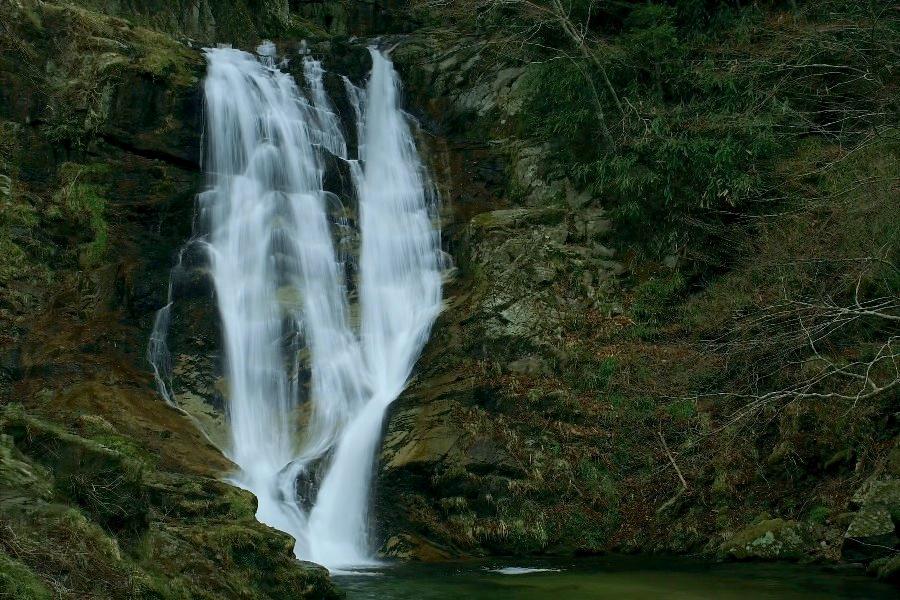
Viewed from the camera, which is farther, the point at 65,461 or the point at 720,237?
the point at 720,237

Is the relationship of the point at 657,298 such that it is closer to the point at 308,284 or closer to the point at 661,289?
the point at 661,289

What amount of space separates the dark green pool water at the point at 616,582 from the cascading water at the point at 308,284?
173 cm

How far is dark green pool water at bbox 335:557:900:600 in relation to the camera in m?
8.07

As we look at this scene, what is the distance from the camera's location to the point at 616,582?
8891mm

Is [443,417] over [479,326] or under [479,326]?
under

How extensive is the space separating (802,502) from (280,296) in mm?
8964

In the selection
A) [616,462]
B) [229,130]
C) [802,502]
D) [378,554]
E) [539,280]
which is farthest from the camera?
[229,130]

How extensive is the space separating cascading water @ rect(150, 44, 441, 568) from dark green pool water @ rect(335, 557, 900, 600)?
173cm

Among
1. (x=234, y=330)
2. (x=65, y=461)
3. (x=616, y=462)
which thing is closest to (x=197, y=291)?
(x=234, y=330)

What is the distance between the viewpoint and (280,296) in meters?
14.6

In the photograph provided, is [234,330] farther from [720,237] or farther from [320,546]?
[720,237]

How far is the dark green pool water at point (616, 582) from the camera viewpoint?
807 centimetres

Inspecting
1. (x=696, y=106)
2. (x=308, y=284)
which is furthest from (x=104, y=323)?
(x=696, y=106)

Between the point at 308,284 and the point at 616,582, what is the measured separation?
324 inches
